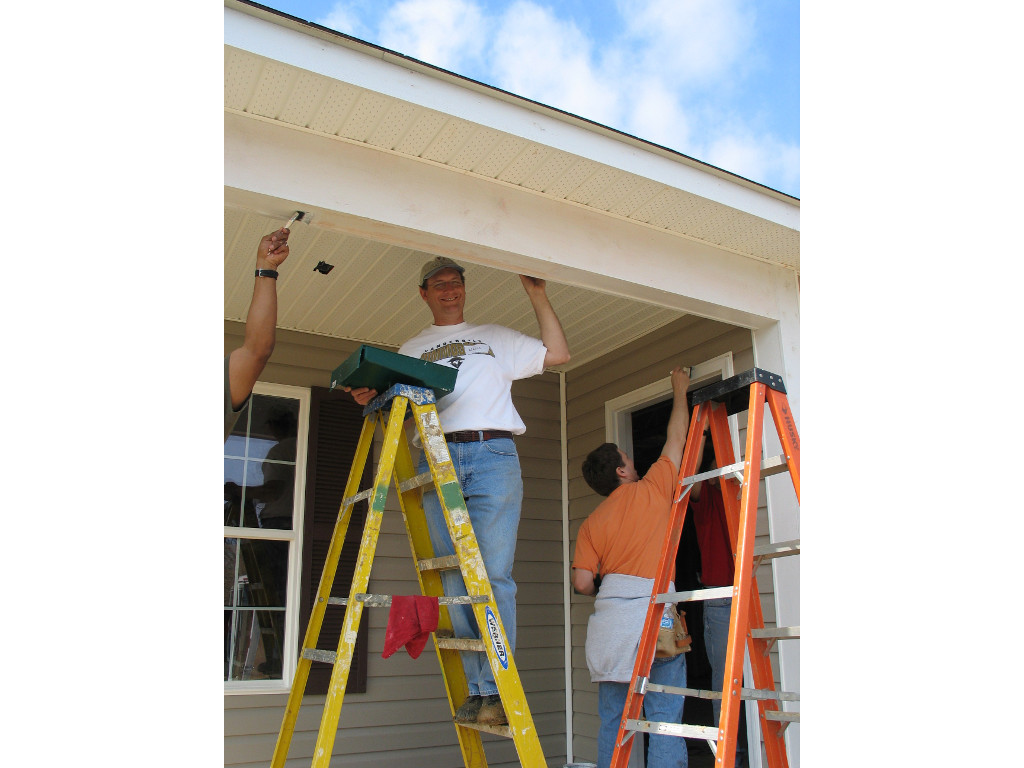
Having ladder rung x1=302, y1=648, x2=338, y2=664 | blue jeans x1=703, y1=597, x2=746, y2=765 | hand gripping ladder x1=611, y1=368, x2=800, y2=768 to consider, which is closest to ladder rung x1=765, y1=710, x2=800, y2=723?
hand gripping ladder x1=611, y1=368, x2=800, y2=768

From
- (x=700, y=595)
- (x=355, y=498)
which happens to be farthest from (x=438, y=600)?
(x=700, y=595)

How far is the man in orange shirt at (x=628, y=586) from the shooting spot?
2918 millimetres

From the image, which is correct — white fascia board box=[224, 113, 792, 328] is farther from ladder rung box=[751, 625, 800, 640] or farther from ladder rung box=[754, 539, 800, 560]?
ladder rung box=[751, 625, 800, 640]

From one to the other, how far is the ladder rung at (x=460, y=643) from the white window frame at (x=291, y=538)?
1898 mm

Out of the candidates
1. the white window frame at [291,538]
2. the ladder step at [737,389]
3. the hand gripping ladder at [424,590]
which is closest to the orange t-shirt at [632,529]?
the ladder step at [737,389]

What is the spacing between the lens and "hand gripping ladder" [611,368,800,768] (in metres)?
2.16

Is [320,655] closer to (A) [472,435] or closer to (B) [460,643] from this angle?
(B) [460,643]

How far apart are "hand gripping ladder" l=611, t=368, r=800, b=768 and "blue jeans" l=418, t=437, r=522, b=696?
45 cm

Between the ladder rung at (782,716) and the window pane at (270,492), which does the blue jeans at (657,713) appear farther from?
the window pane at (270,492)

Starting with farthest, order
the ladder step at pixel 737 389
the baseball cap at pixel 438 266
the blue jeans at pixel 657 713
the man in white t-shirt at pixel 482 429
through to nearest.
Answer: the baseball cap at pixel 438 266 < the blue jeans at pixel 657 713 < the ladder step at pixel 737 389 < the man in white t-shirt at pixel 482 429
